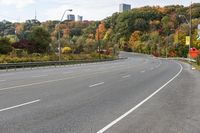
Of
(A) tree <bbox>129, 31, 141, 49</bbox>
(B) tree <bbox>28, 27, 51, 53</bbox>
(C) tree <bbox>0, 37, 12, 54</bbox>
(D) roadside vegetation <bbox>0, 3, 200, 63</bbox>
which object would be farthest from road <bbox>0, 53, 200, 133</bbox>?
(A) tree <bbox>129, 31, 141, 49</bbox>

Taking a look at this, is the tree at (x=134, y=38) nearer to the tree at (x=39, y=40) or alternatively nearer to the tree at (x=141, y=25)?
the tree at (x=141, y=25)

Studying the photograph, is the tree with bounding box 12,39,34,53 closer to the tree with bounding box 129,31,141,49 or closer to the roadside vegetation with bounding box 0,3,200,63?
the roadside vegetation with bounding box 0,3,200,63

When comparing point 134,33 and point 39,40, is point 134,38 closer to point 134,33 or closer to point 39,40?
point 134,33

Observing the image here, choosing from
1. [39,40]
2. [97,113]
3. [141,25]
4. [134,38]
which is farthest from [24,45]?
[141,25]

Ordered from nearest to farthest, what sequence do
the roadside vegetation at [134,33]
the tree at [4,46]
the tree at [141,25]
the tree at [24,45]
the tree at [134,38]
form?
1. the tree at [4,46]
2. the tree at [24,45]
3. the roadside vegetation at [134,33]
4. the tree at [141,25]
5. the tree at [134,38]

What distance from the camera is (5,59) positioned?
47.8 m

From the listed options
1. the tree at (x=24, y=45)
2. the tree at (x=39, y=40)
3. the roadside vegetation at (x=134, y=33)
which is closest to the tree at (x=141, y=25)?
the roadside vegetation at (x=134, y=33)

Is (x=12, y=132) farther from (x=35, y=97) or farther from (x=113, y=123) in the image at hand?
(x=35, y=97)

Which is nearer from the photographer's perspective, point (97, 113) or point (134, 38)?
point (97, 113)

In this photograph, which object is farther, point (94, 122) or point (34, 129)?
point (94, 122)

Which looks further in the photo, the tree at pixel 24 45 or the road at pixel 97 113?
the tree at pixel 24 45

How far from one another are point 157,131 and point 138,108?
3729 mm

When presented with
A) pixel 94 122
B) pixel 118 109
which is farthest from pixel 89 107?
pixel 94 122

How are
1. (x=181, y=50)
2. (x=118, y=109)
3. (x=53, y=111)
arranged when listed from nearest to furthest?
(x=53, y=111) < (x=118, y=109) < (x=181, y=50)
